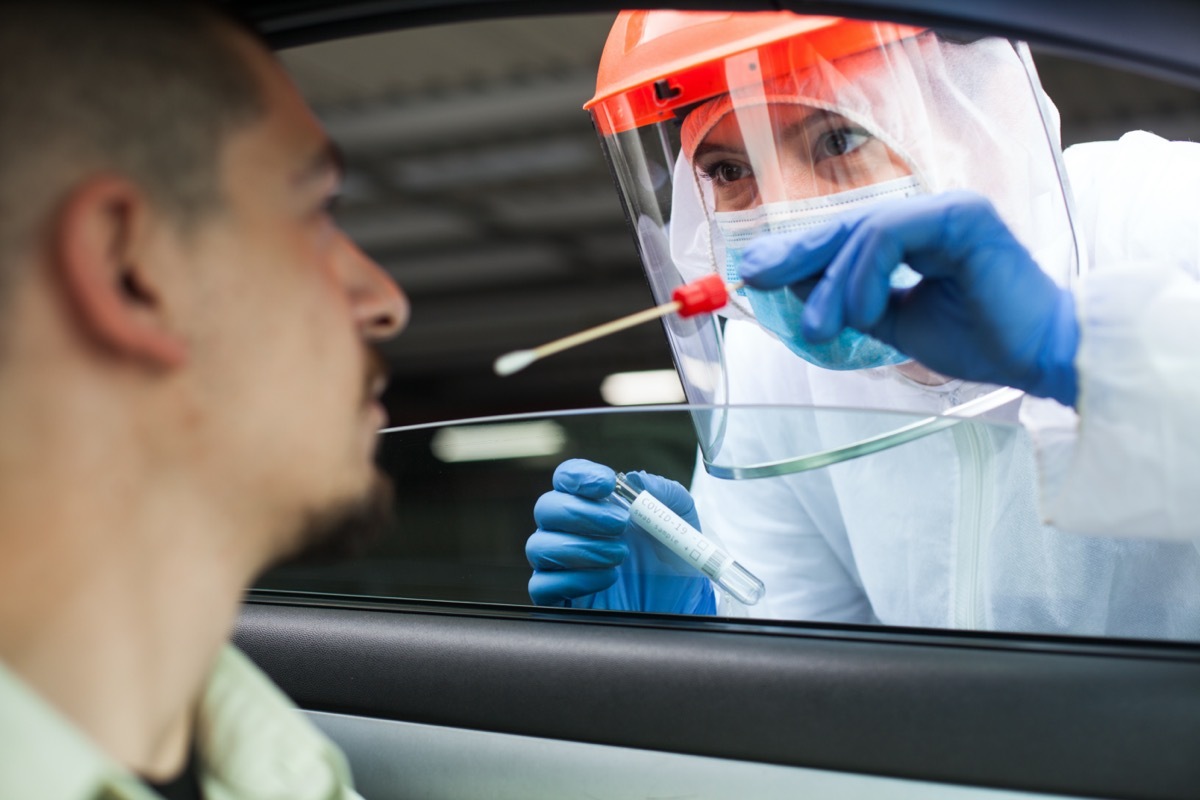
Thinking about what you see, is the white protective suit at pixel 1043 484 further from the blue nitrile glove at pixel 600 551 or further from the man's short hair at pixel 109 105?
the man's short hair at pixel 109 105

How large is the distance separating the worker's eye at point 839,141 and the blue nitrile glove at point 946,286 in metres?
0.23

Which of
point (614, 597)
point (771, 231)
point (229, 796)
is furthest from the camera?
point (614, 597)

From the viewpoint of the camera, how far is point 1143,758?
0.96m

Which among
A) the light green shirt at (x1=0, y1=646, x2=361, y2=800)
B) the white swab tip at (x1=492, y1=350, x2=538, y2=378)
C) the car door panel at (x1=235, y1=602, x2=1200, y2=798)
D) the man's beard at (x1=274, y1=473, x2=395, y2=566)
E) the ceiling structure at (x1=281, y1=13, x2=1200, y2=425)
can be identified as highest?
the ceiling structure at (x1=281, y1=13, x2=1200, y2=425)

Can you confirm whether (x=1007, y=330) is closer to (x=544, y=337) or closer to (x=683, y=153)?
(x=683, y=153)

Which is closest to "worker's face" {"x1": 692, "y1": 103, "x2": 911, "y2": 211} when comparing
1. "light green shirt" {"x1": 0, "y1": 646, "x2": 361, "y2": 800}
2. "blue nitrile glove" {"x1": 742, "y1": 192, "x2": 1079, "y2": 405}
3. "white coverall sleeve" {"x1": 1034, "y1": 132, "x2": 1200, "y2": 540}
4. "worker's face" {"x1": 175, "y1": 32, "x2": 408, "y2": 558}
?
"blue nitrile glove" {"x1": 742, "y1": 192, "x2": 1079, "y2": 405}

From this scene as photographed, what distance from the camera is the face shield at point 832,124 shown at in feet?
3.99

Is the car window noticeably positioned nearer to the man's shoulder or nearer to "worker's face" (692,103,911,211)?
the man's shoulder

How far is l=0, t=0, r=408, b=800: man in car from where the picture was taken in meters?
0.62

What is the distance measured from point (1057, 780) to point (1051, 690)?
0.08 m

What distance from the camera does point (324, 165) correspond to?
786mm

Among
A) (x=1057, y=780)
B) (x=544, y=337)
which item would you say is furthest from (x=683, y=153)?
(x=544, y=337)

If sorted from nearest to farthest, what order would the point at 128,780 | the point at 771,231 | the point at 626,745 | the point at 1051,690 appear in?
the point at 128,780 → the point at 1051,690 → the point at 626,745 → the point at 771,231

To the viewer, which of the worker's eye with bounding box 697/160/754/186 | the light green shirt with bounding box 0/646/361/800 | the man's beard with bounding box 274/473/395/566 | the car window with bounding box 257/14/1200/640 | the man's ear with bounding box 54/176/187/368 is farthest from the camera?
the worker's eye with bounding box 697/160/754/186
